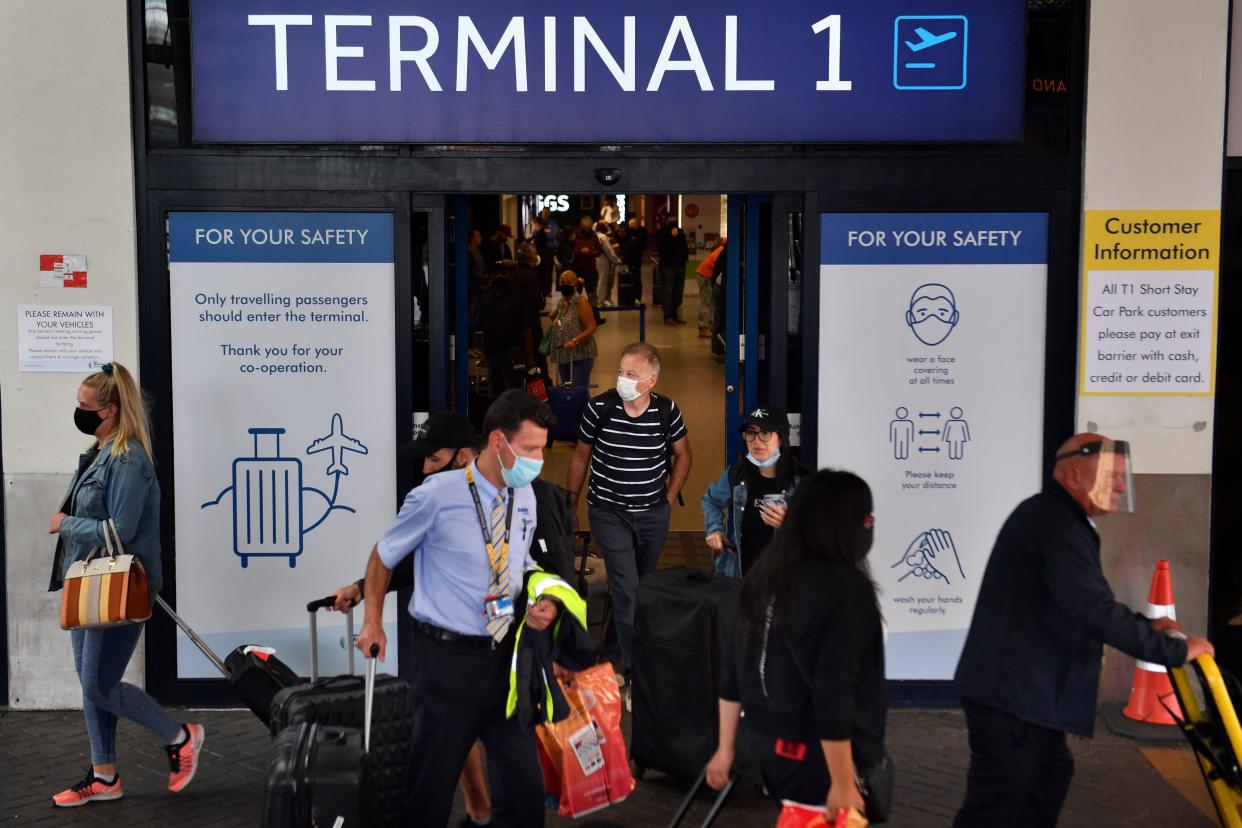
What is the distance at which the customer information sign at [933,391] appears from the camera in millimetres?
7820

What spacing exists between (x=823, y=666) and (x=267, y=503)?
426 cm

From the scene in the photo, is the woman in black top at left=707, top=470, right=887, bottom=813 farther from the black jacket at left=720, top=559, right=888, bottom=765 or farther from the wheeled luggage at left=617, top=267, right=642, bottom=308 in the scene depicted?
the wheeled luggage at left=617, top=267, right=642, bottom=308

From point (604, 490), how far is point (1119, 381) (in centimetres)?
273

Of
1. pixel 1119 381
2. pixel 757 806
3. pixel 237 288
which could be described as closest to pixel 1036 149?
pixel 1119 381

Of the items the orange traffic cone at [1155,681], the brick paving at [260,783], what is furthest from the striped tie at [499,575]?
Result: the orange traffic cone at [1155,681]

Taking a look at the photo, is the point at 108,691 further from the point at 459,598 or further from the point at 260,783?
the point at 459,598

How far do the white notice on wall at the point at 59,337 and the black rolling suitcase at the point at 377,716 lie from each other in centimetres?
265

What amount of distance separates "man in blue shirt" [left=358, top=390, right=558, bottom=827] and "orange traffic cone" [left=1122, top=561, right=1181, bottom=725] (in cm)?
371

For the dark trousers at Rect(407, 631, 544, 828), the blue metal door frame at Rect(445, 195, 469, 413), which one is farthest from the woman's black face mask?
the blue metal door frame at Rect(445, 195, 469, 413)

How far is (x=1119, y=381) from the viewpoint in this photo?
7.77 meters

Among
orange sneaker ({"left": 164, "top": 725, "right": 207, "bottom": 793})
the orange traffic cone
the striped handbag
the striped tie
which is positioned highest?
the striped tie

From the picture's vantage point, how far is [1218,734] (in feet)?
17.3

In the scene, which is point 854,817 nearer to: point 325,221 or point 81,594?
point 81,594

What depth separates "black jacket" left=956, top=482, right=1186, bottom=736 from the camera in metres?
4.91
